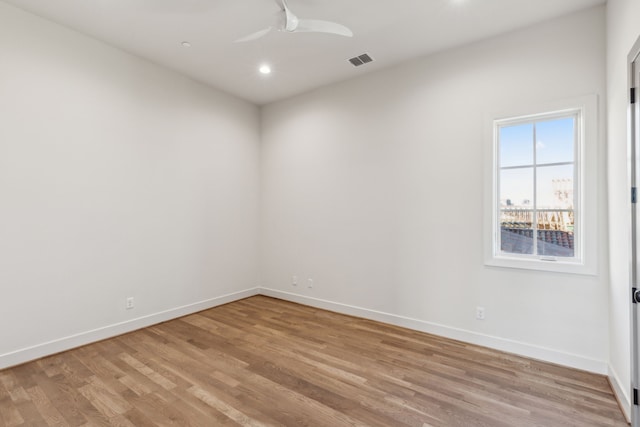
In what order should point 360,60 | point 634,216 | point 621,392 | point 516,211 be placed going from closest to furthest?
point 634,216 < point 621,392 < point 516,211 < point 360,60

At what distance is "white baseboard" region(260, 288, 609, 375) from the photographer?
266 centimetres

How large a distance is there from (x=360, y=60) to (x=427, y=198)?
184 cm

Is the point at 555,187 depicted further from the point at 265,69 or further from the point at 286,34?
the point at 265,69

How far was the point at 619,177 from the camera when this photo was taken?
7.30 ft

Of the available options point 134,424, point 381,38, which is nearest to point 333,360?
point 134,424

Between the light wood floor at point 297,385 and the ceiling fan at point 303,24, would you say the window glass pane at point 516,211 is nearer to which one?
the light wood floor at point 297,385

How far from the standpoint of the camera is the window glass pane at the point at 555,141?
2.85 m

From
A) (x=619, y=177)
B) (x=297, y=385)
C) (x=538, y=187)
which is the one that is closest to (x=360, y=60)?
(x=538, y=187)

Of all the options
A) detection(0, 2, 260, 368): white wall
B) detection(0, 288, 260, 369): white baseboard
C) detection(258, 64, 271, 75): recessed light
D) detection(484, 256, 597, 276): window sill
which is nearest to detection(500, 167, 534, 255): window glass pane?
detection(484, 256, 597, 276): window sill

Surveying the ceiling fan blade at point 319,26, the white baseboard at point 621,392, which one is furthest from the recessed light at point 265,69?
the white baseboard at point 621,392

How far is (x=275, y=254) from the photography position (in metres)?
5.00

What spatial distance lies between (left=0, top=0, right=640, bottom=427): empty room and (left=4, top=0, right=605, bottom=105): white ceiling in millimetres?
25

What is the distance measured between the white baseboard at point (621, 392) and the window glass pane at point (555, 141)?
183cm

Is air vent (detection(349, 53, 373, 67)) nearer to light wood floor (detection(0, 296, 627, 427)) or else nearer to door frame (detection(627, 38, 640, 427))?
door frame (detection(627, 38, 640, 427))
